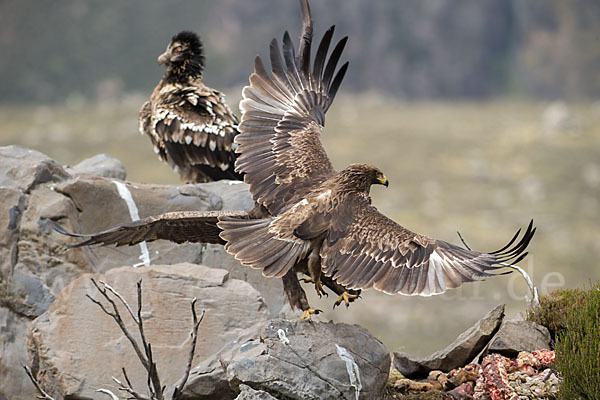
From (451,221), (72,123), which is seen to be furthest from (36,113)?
(451,221)

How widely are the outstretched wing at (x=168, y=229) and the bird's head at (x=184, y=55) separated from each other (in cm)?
510

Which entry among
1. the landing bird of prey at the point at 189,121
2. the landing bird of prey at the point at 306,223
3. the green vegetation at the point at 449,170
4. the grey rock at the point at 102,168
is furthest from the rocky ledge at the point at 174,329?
the green vegetation at the point at 449,170

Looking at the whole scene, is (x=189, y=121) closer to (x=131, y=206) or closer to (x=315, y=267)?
(x=131, y=206)

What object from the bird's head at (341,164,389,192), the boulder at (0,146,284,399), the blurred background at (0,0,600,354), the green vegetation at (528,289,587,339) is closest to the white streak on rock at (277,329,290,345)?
the bird's head at (341,164,389,192)

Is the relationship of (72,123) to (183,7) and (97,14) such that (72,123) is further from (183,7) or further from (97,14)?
(183,7)

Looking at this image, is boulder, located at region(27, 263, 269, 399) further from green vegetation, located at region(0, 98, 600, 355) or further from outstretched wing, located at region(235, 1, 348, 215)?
green vegetation, located at region(0, 98, 600, 355)

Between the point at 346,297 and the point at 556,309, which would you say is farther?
the point at 556,309

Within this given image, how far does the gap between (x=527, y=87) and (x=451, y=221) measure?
5286 cm

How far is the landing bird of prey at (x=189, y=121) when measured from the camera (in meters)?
11.0

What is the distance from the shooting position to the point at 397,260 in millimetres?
6020

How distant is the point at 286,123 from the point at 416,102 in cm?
10190

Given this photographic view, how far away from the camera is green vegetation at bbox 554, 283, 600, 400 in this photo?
625cm

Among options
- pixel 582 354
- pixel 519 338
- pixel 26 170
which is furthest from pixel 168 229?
pixel 582 354

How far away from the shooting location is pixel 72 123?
90.7 meters
